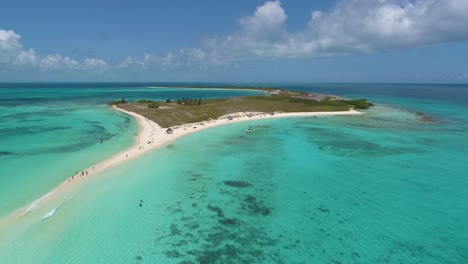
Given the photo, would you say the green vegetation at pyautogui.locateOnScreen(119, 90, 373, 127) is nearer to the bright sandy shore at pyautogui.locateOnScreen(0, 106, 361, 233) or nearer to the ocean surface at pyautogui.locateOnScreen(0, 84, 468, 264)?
the bright sandy shore at pyautogui.locateOnScreen(0, 106, 361, 233)

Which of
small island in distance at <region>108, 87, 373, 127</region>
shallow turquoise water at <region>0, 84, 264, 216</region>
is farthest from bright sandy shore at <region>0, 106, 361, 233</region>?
small island in distance at <region>108, 87, 373, 127</region>

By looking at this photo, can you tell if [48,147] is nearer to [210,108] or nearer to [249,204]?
[249,204]

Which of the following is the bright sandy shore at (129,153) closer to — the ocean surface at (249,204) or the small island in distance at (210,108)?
the ocean surface at (249,204)

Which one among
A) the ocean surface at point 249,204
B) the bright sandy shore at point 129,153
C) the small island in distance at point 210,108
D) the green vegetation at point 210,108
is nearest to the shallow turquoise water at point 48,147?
the ocean surface at point 249,204

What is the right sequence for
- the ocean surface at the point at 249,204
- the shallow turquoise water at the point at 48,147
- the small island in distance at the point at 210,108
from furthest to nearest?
the small island in distance at the point at 210,108 < the shallow turquoise water at the point at 48,147 < the ocean surface at the point at 249,204

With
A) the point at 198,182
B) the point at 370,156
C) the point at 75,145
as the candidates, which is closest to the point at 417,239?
the point at 198,182
